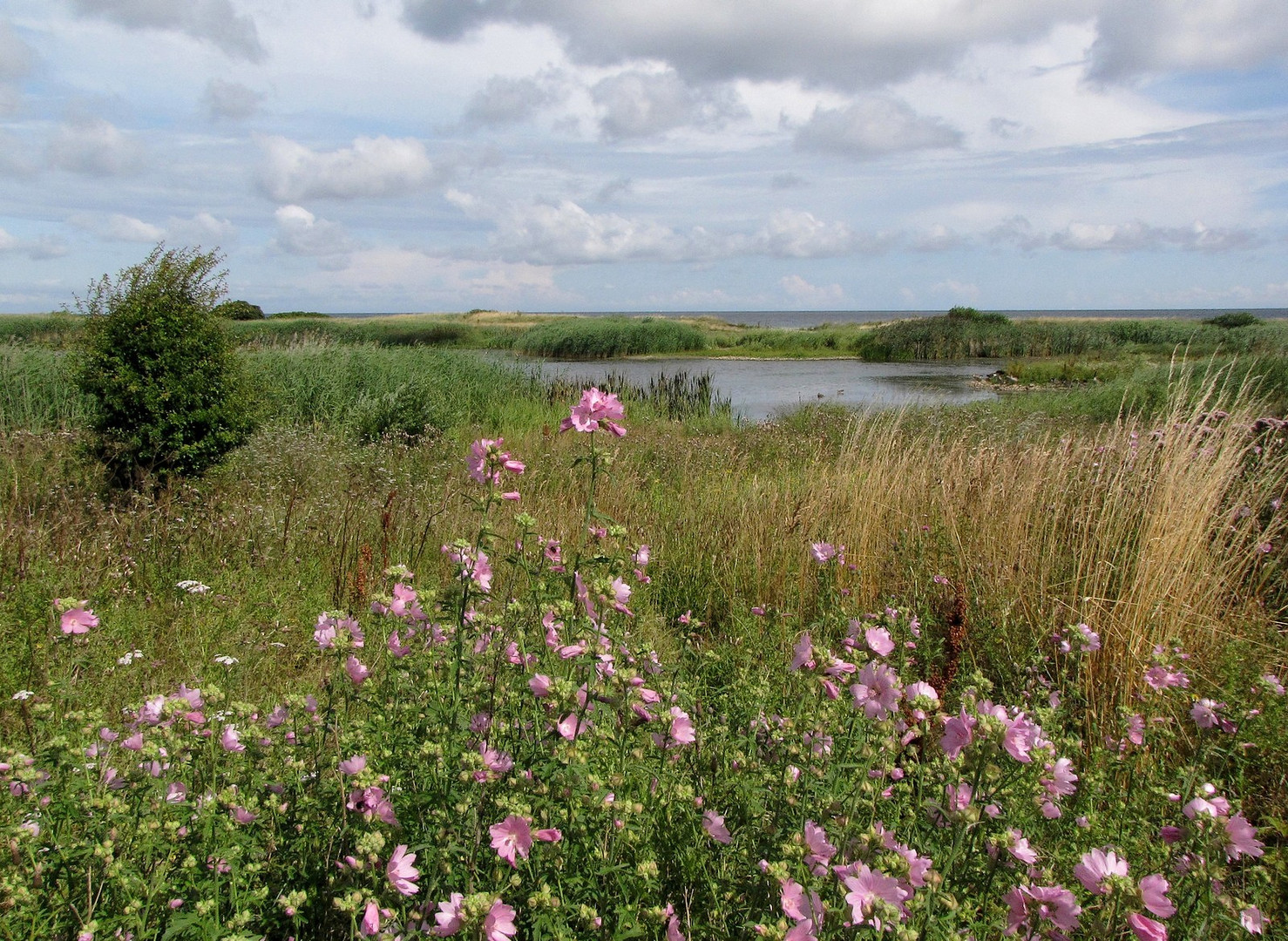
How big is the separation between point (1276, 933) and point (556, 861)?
5.99 ft

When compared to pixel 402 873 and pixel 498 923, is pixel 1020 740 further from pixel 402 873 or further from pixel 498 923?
pixel 402 873

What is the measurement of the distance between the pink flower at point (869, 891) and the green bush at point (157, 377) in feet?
21.4

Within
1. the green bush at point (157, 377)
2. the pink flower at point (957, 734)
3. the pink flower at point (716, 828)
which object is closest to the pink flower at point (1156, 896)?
the pink flower at point (957, 734)

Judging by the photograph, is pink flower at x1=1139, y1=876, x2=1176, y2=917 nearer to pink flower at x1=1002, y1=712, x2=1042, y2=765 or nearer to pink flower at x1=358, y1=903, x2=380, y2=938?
pink flower at x1=1002, y1=712, x2=1042, y2=765

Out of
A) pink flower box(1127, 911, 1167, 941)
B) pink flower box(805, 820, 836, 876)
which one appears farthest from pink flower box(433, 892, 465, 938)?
pink flower box(1127, 911, 1167, 941)

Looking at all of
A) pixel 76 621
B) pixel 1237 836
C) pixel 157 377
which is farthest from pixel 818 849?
pixel 157 377

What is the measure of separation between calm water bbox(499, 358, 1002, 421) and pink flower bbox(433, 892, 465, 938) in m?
13.4

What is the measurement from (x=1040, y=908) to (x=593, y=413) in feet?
4.20

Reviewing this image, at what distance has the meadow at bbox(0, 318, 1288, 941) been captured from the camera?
1305 mm

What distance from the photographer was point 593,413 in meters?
1.87

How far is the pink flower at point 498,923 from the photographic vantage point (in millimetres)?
1095

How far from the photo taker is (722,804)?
171 cm

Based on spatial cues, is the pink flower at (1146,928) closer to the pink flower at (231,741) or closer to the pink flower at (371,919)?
the pink flower at (371,919)

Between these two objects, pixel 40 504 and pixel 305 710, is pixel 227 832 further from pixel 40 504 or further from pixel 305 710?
pixel 40 504
